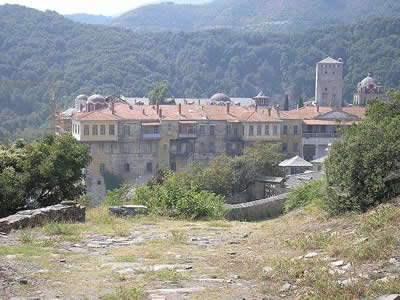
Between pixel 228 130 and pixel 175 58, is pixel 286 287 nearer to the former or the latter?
pixel 228 130

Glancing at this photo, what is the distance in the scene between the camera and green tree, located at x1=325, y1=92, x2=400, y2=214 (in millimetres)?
10539

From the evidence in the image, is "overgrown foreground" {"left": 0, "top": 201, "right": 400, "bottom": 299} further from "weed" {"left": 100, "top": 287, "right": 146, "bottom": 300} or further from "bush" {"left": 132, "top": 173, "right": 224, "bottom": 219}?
"bush" {"left": 132, "top": 173, "right": 224, "bottom": 219}

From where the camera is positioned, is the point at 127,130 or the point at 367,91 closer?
the point at 127,130

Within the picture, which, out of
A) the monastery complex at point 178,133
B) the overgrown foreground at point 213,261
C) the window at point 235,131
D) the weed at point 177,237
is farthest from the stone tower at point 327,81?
the weed at point 177,237

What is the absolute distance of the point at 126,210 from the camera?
49.4 ft

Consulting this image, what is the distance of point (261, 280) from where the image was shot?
25.7ft

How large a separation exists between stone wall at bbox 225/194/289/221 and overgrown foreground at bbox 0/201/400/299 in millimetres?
5971

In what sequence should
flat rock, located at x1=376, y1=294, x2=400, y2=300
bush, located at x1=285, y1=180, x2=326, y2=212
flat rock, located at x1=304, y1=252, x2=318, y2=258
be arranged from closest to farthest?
flat rock, located at x1=376, y1=294, x2=400, y2=300 → flat rock, located at x1=304, y1=252, x2=318, y2=258 → bush, located at x1=285, y1=180, x2=326, y2=212

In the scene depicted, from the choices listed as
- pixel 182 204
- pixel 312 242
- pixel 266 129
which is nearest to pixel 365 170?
pixel 312 242

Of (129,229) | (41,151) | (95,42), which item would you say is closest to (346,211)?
(129,229)

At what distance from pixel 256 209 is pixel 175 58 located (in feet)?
531

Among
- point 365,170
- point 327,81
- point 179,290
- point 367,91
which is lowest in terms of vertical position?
point 179,290

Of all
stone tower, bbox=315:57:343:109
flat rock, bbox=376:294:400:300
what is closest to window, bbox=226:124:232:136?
stone tower, bbox=315:57:343:109

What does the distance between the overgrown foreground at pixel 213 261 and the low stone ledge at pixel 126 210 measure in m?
2.74
